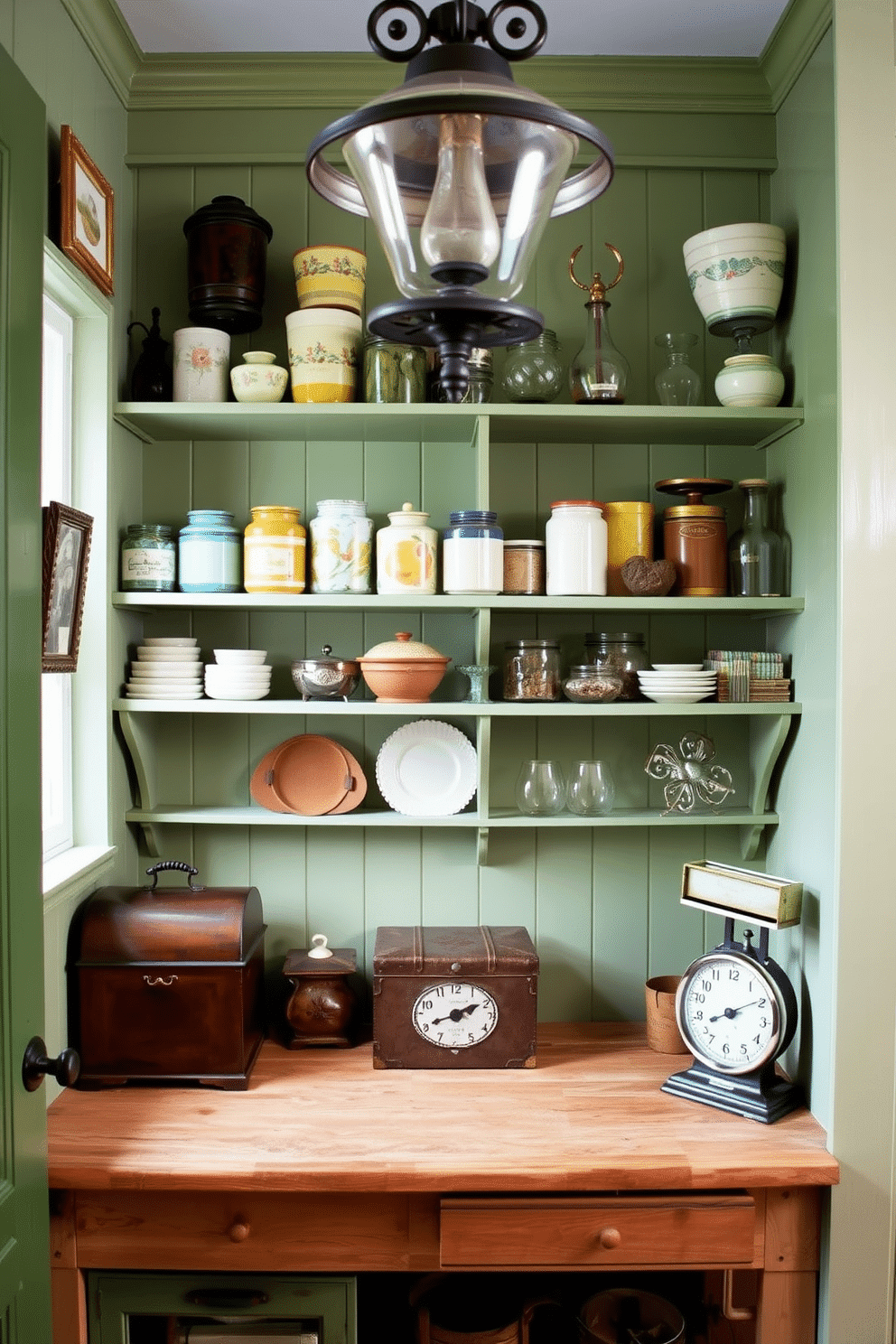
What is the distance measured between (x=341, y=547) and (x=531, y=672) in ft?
1.61

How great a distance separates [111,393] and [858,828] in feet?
5.66

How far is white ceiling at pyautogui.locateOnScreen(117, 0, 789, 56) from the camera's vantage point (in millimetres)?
2125

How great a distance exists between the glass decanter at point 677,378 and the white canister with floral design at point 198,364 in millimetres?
973

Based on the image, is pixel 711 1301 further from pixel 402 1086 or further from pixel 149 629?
pixel 149 629

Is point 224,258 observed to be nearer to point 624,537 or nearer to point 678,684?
point 624,537

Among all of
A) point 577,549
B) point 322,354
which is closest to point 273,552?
point 322,354

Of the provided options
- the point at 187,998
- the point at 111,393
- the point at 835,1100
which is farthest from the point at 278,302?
the point at 835,1100

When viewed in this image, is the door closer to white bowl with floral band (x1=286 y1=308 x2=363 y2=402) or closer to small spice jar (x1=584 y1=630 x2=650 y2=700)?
white bowl with floral band (x1=286 y1=308 x2=363 y2=402)

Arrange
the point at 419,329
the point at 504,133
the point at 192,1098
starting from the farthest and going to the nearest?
the point at 192,1098
the point at 419,329
the point at 504,133

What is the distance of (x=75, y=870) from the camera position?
202cm

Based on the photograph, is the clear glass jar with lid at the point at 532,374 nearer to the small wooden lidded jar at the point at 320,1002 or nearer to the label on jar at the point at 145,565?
the label on jar at the point at 145,565

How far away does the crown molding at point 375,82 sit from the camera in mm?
2316

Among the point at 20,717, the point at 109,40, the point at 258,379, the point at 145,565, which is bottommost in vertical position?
the point at 20,717

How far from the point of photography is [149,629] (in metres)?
2.48
